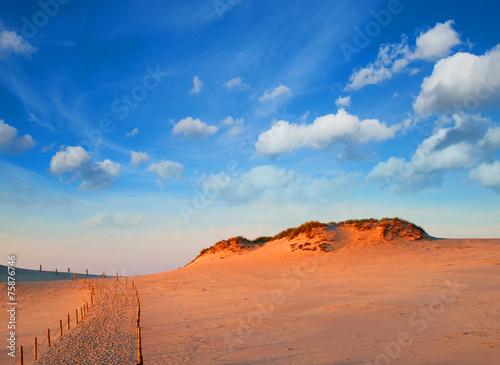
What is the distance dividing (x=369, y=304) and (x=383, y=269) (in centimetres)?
978

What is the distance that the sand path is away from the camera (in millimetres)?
10758

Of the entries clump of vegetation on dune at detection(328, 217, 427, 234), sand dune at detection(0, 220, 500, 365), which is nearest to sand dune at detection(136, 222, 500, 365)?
sand dune at detection(0, 220, 500, 365)

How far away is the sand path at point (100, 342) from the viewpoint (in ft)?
35.3

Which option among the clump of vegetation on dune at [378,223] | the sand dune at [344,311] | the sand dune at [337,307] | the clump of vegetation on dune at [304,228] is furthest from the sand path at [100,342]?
the clump of vegetation on dune at [378,223]

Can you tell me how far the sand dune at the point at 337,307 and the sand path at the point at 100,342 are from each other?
0.96ft

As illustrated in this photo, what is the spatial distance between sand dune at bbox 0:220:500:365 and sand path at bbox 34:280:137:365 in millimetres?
293

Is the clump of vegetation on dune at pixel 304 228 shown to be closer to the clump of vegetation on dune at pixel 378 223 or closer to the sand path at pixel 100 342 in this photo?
the clump of vegetation on dune at pixel 378 223

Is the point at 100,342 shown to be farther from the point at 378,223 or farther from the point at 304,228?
the point at 378,223

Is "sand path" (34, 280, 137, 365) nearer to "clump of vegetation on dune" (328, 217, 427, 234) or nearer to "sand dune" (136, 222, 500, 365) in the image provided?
"sand dune" (136, 222, 500, 365)

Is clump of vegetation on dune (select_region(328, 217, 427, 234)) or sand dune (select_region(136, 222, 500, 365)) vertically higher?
clump of vegetation on dune (select_region(328, 217, 427, 234))

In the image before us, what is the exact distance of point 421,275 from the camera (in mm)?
18812

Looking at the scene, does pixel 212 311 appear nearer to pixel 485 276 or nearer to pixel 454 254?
pixel 485 276

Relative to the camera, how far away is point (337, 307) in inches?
523

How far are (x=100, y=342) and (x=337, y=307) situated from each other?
8932 millimetres
